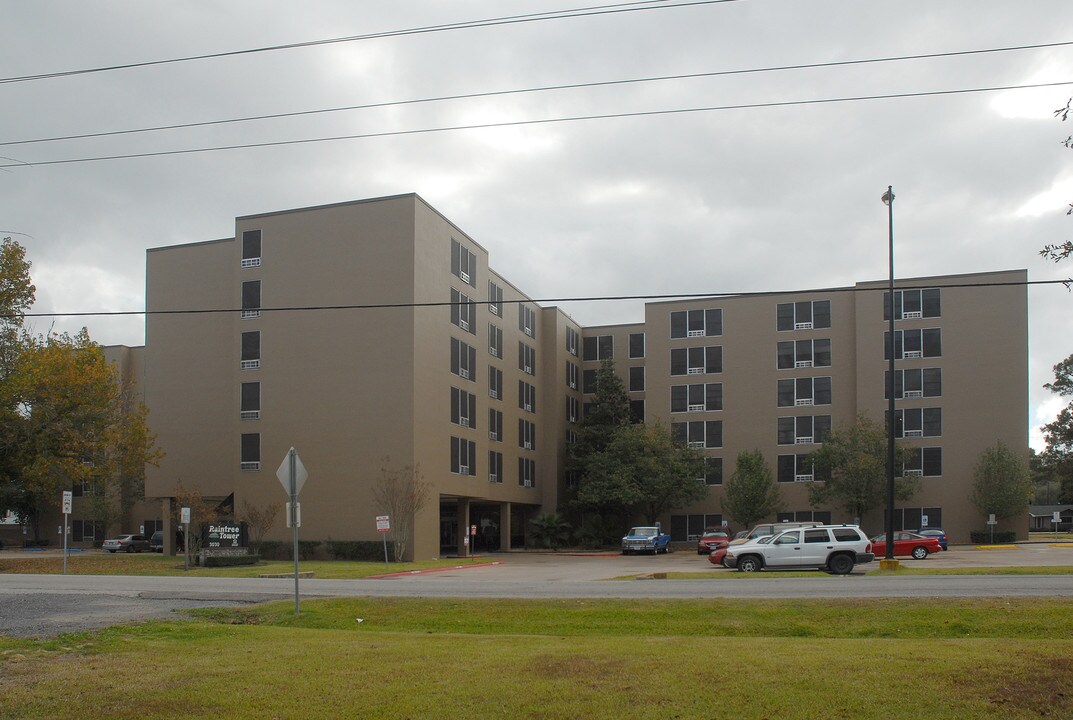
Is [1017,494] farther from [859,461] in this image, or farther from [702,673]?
[702,673]

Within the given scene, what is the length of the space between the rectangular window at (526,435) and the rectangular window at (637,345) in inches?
484

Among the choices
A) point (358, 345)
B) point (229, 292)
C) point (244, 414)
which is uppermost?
point (229, 292)

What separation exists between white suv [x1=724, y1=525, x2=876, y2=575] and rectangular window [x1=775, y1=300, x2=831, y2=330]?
35667 millimetres

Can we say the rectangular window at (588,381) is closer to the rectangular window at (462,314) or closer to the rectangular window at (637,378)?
the rectangular window at (637,378)

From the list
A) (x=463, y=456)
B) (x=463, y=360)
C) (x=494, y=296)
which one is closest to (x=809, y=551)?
(x=463, y=456)

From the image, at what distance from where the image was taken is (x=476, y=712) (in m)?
9.08

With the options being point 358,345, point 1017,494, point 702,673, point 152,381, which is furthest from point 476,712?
point 1017,494

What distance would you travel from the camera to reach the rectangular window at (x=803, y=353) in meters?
65.1

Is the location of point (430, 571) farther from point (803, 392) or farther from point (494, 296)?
point (803, 392)

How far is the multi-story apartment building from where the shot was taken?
48.8 metres

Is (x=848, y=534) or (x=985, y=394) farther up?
(x=985, y=394)

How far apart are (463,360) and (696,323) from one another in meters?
21.1

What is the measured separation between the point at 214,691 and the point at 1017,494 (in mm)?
57380

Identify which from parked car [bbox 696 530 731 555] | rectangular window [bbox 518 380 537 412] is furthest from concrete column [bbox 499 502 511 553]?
parked car [bbox 696 530 731 555]
